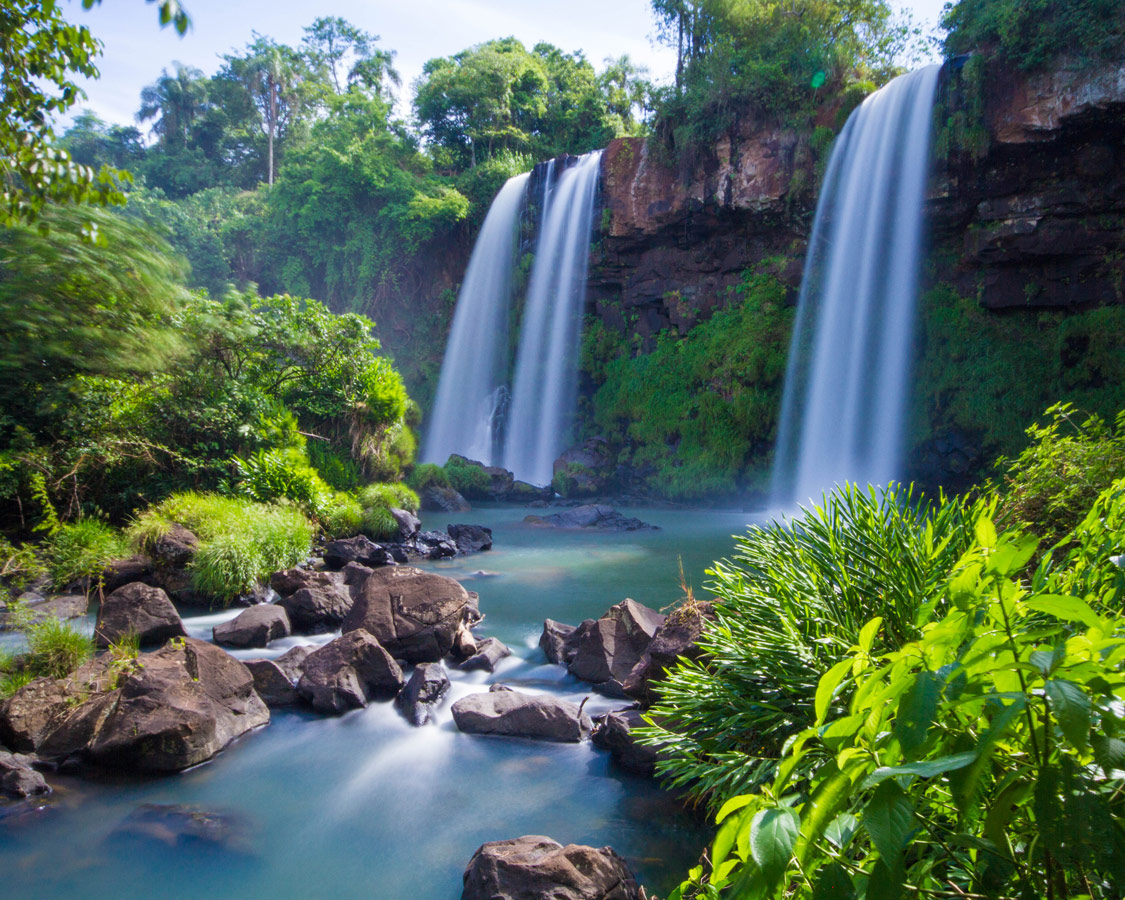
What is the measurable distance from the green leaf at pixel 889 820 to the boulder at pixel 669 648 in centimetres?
351

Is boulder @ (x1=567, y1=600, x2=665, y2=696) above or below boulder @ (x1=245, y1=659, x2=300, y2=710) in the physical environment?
above

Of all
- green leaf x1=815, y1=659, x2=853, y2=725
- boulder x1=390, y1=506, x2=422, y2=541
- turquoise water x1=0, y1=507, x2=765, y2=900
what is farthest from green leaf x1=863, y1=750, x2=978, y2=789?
boulder x1=390, y1=506, x2=422, y2=541

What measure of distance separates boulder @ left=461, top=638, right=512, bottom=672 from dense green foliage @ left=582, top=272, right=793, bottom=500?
533 inches

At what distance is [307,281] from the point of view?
31.7 m

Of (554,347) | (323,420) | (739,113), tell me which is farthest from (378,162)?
(323,420)

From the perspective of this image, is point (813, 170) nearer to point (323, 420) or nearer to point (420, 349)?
point (323, 420)

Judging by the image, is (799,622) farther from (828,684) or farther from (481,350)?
(481,350)

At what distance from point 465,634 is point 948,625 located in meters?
6.46

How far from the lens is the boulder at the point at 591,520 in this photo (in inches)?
601

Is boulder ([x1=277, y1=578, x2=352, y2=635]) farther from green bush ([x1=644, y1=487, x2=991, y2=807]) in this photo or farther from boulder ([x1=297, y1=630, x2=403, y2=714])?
green bush ([x1=644, y1=487, x2=991, y2=807])

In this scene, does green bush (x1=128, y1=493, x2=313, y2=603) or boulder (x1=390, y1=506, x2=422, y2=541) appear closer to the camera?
green bush (x1=128, y1=493, x2=313, y2=603)

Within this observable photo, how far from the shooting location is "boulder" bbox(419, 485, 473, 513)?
17.1 meters

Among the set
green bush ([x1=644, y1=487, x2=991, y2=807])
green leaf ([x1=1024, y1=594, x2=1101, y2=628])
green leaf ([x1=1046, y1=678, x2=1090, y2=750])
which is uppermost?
green leaf ([x1=1024, y1=594, x2=1101, y2=628])

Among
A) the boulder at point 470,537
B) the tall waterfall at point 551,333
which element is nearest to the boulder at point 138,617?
the boulder at point 470,537
